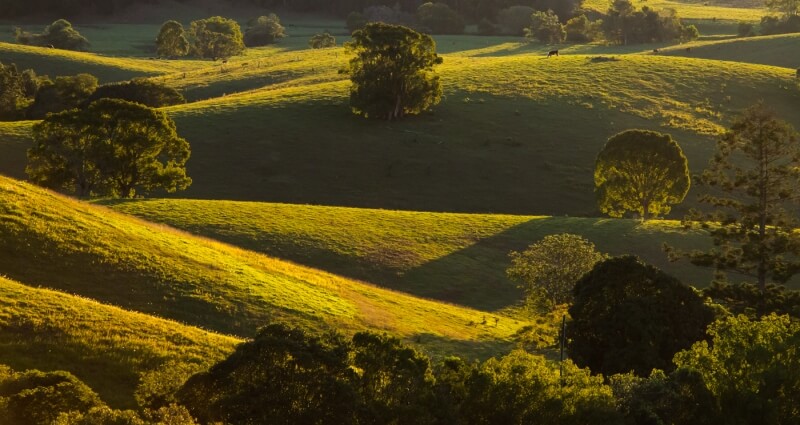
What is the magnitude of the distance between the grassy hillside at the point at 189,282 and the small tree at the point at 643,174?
3636cm

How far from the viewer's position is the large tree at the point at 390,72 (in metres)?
114

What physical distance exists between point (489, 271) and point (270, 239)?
716 inches

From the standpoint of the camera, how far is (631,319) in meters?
36.6

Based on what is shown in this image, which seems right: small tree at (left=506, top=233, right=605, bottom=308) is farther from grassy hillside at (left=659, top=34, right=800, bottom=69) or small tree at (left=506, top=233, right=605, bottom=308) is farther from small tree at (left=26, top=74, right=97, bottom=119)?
grassy hillside at (left=659, top=34, right=800, bottom=69)

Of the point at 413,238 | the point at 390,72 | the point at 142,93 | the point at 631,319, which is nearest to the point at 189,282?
the point at 631,319

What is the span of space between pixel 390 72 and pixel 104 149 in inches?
1990

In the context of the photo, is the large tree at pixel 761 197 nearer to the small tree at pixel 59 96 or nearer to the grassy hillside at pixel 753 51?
the small tree at pixel 59 96

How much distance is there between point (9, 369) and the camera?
26859 millimetres

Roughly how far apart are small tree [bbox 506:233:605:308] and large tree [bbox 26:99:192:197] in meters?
40.7

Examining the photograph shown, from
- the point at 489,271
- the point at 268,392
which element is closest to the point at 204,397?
the point at 268,392

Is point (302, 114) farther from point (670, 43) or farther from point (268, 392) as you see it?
point (670, 43)

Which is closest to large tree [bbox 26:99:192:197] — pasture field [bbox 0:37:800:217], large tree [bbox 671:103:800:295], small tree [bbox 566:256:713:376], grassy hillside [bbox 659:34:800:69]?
pasture field [bbox 0:37:800:217]

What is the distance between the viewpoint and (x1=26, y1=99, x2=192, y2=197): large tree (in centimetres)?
7331

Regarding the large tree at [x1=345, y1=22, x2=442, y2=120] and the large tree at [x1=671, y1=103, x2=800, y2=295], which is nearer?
the large tree at [x1=671, y1=103, x2=800, y2=295]
